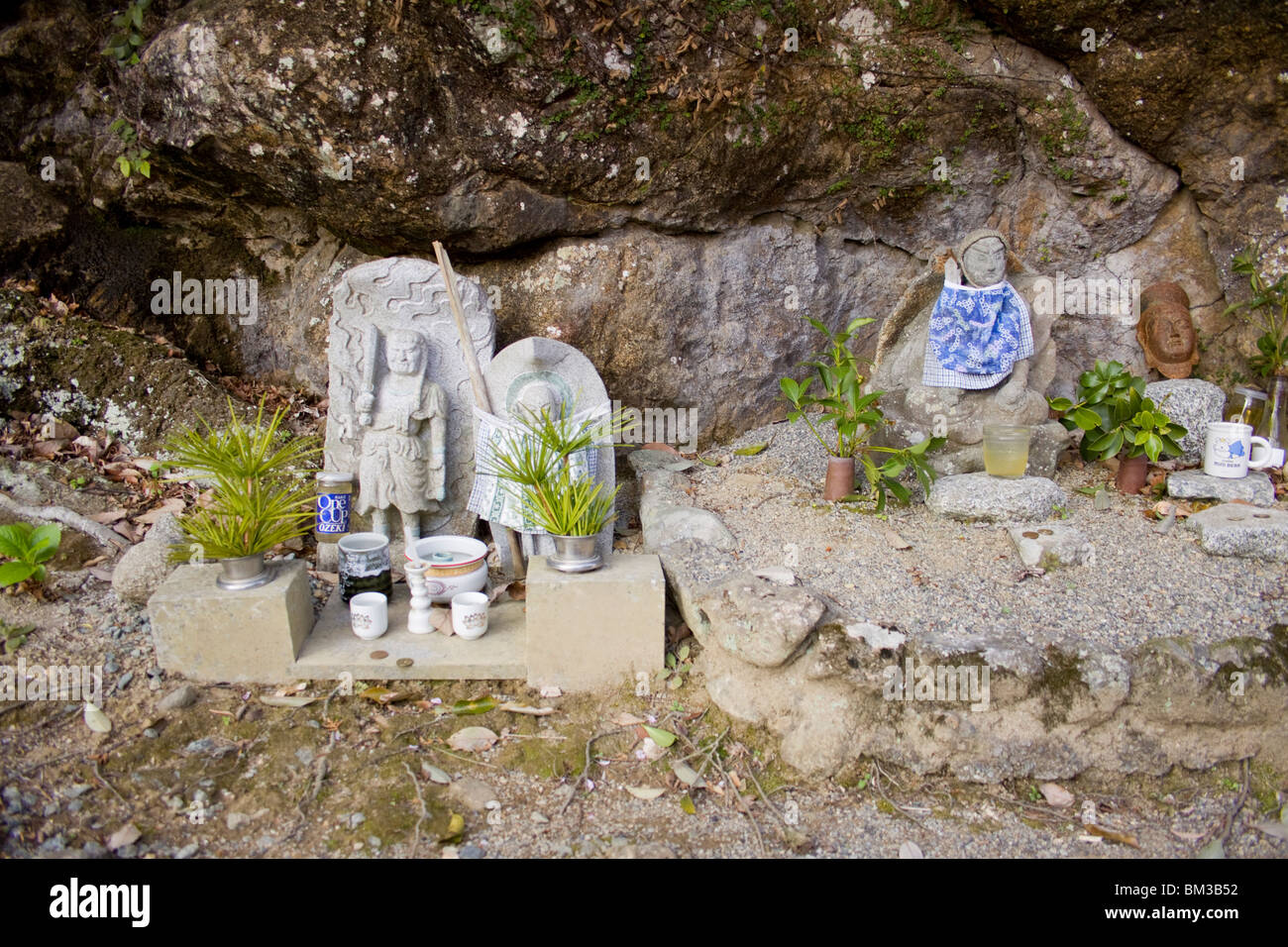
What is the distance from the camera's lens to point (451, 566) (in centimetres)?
389

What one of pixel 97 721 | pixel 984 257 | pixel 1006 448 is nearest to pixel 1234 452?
pixel 1006 448

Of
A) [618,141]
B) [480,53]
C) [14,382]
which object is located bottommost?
[14,382]

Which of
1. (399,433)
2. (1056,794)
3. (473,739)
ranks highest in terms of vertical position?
(399,433)

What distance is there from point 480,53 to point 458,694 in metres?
3.37

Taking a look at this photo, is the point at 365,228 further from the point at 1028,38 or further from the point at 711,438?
the point at 1028,38

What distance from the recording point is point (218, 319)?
5797mm

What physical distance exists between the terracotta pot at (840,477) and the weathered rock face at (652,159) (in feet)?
4.09

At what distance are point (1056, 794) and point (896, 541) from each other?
1.30 metres

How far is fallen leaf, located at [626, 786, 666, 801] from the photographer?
121 inches

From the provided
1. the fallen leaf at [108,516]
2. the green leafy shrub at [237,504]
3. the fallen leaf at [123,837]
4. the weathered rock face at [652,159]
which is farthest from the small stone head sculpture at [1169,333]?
the fallen leaf at [108,516]

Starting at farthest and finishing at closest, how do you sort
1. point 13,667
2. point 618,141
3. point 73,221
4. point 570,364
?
1. point 73,221
2. point 618,141
3. point 570,364
4. point 13,667

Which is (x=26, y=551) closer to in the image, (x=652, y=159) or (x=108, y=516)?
(x=108, y=516)

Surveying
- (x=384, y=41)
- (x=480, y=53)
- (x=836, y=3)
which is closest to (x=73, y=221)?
(x=384, y=41)

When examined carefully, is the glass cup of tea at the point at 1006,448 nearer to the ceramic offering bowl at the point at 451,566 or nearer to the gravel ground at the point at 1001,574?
the gravel ground at the point at 1001,574
